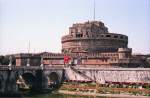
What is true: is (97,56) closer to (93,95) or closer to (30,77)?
(30,77)

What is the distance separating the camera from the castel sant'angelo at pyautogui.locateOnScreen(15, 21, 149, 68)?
363ft

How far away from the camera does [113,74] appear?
8925 centimetres

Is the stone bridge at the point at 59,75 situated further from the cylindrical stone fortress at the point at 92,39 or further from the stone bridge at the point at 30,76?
the cylindrical stone fortress at the point at 92,39

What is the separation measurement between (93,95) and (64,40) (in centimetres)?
5259

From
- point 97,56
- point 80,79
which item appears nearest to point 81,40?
point 97,56

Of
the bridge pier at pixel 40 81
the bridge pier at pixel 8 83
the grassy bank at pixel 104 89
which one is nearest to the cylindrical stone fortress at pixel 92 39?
the bridge pier at pixel 40 81

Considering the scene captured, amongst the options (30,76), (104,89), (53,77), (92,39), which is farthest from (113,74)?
(92,39)

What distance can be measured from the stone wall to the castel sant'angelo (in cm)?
1508

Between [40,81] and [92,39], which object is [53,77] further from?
[92,39]

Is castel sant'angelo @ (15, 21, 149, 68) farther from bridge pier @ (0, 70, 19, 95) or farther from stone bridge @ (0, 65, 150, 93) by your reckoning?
bridge pier @ (0, 70, 19, 95)

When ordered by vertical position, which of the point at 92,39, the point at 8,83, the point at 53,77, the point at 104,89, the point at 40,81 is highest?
the point at 92,39

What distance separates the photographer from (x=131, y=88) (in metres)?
78.5

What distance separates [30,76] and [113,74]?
66.4 feet

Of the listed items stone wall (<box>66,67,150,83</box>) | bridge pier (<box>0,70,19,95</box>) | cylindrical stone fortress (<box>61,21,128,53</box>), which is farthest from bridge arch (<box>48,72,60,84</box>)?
cylindrical stone fortress (<box>61,21,128,53</box>)
